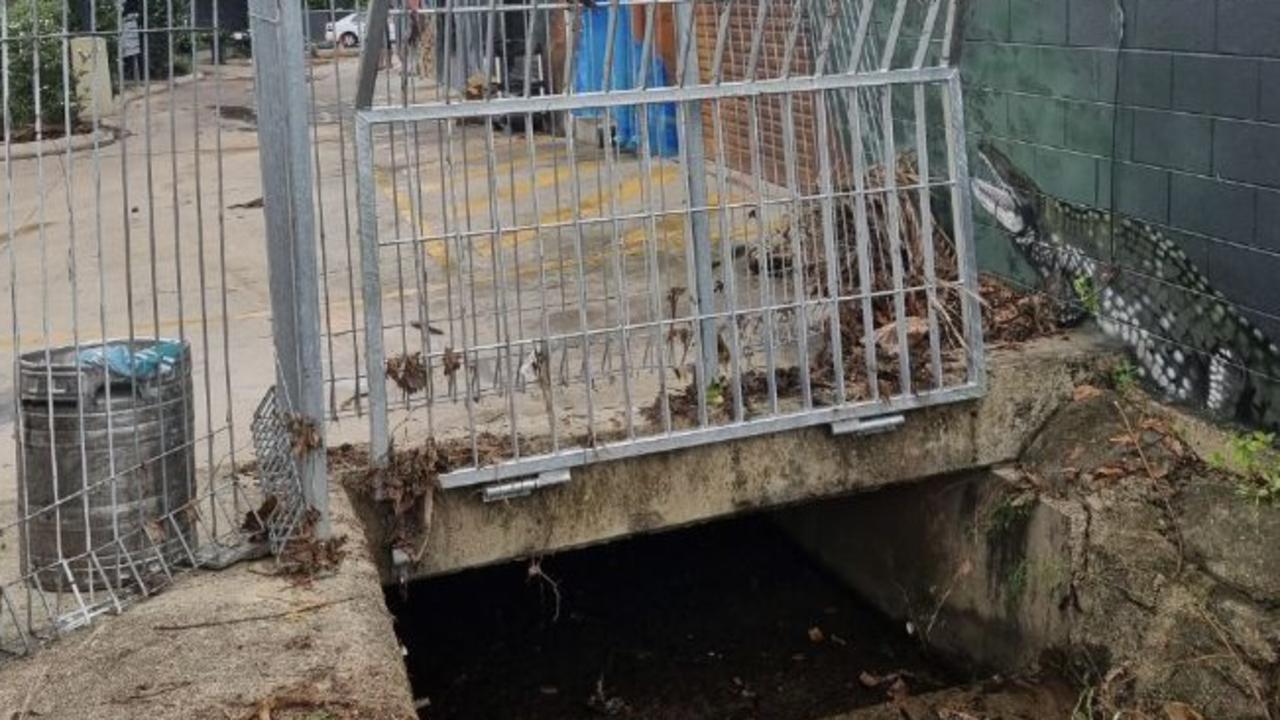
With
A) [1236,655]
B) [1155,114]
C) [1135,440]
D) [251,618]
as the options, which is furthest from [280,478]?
[1155,114]

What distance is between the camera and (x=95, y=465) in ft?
13.7

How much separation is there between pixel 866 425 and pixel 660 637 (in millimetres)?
1560

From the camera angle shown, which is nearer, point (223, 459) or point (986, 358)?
point (223, 459)

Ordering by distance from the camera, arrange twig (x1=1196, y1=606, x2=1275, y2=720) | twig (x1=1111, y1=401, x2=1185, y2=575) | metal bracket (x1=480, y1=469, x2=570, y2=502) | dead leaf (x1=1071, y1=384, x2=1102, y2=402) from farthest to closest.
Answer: dead leaf (x1=1071, y1=384, x2=1102, y2=402), twig (x1=1111, y1=401, x2=1185, y2=575), metal bracket (x1=480, y1=469, x2=570, y2=502), twig (x1=1196, y1=606, x2=1275, y2=720)

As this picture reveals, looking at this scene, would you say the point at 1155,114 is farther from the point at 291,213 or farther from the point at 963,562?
the point at 291,213

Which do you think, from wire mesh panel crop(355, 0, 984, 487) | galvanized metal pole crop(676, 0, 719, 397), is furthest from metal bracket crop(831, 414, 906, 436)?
galvanized metal pole crop(676, 0, 719, 397)

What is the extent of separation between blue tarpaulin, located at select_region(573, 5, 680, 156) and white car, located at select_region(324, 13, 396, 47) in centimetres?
69

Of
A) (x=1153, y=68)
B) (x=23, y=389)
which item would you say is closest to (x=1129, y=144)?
(x=1153, y=68)

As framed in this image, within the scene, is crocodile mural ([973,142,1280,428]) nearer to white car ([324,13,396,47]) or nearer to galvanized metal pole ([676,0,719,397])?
galvanized metal pole ([676,0,719,397])

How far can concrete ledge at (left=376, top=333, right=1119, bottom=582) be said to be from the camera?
16.8 ft

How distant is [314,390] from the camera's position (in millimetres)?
4242

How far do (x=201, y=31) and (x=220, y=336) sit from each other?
11.7 feet

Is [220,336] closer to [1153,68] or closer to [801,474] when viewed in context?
[801,474]

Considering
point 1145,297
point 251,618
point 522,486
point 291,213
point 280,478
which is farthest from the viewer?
point 1145,297
